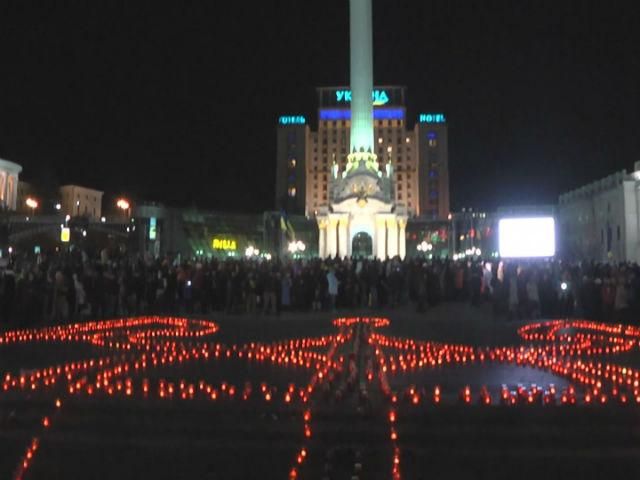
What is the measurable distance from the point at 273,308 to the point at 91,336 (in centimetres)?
719

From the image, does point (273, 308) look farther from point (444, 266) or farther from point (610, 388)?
point (610, 388)

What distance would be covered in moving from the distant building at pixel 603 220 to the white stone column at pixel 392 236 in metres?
16.2

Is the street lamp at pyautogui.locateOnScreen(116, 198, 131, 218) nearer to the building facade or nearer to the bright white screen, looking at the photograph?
the building facade

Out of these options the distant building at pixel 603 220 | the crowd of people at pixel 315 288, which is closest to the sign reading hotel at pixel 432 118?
the distant building at pixel 603 220

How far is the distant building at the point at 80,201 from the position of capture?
98.9 meters

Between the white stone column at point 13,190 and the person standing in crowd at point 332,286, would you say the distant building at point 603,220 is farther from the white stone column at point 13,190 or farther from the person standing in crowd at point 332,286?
the white stone column at point 13,190

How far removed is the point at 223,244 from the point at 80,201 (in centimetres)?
3164

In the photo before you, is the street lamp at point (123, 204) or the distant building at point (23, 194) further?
the distant building at point (23, 194)

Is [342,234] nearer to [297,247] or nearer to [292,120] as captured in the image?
[297,247]

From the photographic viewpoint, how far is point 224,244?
3275 inches

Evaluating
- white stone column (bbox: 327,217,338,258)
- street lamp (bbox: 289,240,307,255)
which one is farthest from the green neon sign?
white stone column (bbox: 327,217,338,258)

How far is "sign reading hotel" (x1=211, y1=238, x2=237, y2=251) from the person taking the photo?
81812 millimetres

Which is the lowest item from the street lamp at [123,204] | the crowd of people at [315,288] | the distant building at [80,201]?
the crowd of people at [315,288]

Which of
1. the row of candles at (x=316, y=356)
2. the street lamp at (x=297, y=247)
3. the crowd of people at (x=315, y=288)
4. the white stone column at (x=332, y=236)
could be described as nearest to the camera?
the row of candles at (x=316, y=356)
